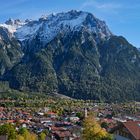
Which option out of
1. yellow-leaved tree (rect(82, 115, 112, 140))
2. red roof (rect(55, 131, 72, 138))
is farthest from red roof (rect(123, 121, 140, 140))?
red roof (rect(55, 131, 72, 138))

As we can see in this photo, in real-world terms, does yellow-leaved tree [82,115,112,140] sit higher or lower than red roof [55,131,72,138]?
higher

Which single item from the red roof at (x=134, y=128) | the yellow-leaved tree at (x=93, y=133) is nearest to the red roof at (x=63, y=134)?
the yellow-leaved tree at (x=93, y=133)

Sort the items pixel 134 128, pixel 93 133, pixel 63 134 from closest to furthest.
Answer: pixel 134 128 < pixel 93 133 < pixel 63 134

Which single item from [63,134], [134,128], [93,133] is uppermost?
[134,128]

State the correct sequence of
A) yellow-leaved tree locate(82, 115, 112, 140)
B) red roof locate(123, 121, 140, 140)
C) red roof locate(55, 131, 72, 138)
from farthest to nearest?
red roof locate(55, 131, 72, 138) < yellow-leaved tree locate(82, 115, 112, 140) < red roof locate(123, 121, 140, 140)

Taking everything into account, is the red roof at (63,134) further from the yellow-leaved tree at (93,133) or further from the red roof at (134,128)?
the red roof at (134,128)

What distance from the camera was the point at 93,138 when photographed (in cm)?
6638

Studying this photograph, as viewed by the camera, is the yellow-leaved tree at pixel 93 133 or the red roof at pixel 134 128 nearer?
the red roof at pixel 134 128

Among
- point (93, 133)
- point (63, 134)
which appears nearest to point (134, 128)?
point (93, 133)

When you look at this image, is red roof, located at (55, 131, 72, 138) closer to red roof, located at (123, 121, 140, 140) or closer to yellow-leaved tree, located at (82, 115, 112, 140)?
yellow-leaved tree, located at (82, 115, 112, 140)

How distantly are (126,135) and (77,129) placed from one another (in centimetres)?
8091

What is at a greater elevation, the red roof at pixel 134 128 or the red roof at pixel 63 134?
the red roof at pixel 134 128

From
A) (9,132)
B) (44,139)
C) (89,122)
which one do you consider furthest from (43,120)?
(89,122)

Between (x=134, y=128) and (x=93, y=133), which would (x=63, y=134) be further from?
(x=134, y=128)
